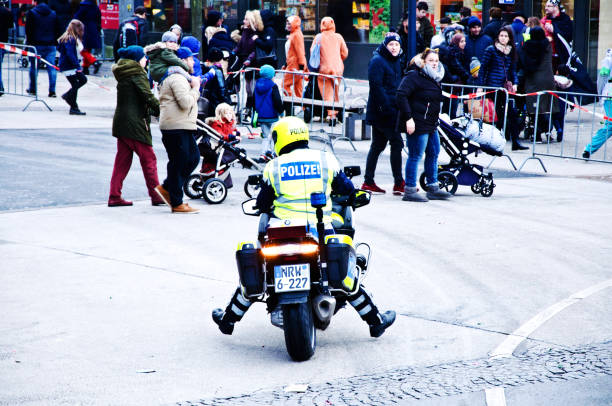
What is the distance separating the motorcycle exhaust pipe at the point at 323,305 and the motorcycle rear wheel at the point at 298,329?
8 cm

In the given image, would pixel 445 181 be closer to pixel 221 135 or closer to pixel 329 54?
pixel 221 135

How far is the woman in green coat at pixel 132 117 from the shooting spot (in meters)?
11.0

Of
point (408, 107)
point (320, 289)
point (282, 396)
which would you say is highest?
point (408, 107)

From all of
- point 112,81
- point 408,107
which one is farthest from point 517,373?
point 112,81

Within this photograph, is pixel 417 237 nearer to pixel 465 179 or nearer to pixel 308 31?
pixel 465 179

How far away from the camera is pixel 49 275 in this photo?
827 centimetres

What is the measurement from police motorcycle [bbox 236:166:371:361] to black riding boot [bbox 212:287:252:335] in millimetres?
154

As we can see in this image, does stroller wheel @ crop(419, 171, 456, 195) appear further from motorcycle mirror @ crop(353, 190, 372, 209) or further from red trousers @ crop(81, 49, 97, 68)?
red trousers @ crop(81, 49, 97, 68)

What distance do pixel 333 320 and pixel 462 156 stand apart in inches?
223

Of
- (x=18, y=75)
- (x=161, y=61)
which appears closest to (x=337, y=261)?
(x=161, y=61)

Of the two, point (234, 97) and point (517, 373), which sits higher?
point (234, 97)

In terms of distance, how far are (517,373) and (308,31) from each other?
73.2ft

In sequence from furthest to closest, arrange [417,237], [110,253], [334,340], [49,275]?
1. [417,237]
2. [110,253]
3. [49,275]
4. [334,340]

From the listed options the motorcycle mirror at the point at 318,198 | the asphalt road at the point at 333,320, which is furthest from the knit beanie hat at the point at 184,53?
the motorcycle mirror at the point at 318,198
